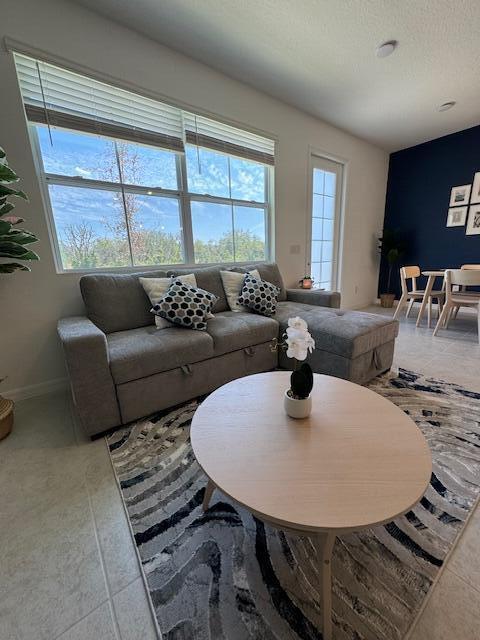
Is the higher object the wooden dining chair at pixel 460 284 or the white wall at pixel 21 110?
the white wall at pixel 21 110

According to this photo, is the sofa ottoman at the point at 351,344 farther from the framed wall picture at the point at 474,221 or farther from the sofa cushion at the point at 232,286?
the framed wall picture at the point at 474,221

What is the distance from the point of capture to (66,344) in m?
1.38

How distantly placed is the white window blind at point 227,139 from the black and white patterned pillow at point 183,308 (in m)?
1.53

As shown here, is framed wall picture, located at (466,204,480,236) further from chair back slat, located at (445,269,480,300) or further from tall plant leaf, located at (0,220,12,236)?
tall plant leaf, located at (0,220,12,236)

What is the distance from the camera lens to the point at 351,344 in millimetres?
1810

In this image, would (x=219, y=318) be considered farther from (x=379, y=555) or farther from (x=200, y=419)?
(x=379, y=555)

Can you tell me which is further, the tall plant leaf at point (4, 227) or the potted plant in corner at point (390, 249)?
the potted plant in corner at point (390, 249)

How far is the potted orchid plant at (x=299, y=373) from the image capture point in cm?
96

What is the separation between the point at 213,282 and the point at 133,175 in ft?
3.70

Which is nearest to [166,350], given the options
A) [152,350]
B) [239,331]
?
[152,350]

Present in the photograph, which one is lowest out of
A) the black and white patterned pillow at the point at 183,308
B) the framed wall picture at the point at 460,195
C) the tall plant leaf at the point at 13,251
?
the black and white patterned pillow at the point at 183,308

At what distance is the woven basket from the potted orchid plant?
164cm

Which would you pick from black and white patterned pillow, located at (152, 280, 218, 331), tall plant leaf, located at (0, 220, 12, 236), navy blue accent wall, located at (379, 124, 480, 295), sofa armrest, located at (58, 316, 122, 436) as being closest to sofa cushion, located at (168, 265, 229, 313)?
black and white patterned pillow, located at (152, 280, 218, 331)

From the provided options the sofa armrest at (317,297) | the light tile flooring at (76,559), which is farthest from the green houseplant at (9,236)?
the sofa armrest at (317,297)
